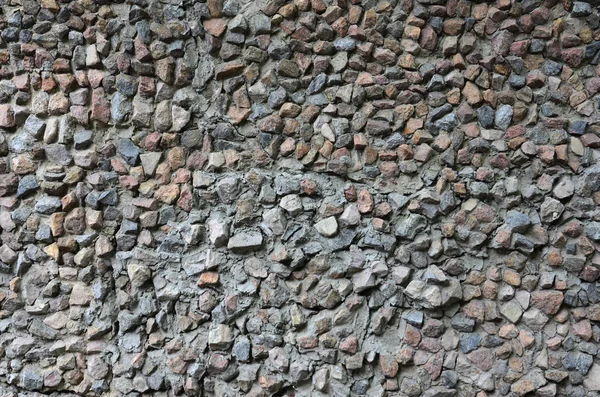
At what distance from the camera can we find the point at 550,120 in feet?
5.06

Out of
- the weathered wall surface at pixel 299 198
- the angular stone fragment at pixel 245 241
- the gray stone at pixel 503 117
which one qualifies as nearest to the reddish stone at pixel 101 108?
the weathered wall surface at pixel 299 198

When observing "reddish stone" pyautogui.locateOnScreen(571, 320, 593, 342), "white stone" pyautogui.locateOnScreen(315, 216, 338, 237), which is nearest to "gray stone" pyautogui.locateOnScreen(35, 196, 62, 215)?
"white stone" pyautogui.locateOnScreen(315, 216, 338, 237)

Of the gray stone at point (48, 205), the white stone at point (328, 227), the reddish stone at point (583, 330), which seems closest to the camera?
the reddish stone at point (583, 330)

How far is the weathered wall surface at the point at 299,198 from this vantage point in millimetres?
1517

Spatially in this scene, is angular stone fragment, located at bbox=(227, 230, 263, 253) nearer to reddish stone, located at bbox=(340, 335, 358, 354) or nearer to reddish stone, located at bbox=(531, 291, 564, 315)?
reddish stone, located at bbox=(340, 335, 358, 354)

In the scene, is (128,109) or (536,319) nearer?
(536,319)

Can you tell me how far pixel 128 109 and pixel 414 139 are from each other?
0.72 metres

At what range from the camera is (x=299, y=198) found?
5.26 ft

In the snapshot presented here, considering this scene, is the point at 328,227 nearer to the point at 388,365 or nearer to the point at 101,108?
the point at 388,365

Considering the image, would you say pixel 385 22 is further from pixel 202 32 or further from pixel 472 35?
pixel 202 32

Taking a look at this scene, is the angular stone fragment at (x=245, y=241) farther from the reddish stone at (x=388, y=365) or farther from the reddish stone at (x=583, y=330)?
the reddish stone at (x=583, y=330)

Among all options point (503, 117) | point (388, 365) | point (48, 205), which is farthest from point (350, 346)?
point (48, 205)

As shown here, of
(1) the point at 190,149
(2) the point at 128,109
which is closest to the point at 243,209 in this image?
(1) the point at 190,149

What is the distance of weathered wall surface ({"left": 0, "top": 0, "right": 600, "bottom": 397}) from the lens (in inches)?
59.7
